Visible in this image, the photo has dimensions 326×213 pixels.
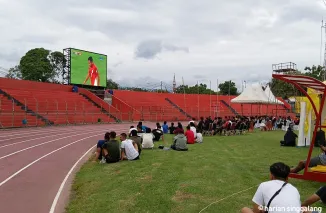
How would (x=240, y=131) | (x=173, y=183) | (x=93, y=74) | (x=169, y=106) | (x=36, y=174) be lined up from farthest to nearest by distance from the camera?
(x=169, y=106) < (x=93, y=74) < (x=240, y=131) < (x=36, y=174) < (x=173, y=183)

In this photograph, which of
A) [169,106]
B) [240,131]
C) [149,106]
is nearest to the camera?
[240,131]

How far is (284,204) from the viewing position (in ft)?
12.5

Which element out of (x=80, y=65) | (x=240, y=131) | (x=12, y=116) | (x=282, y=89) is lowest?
(x=240, y=131)

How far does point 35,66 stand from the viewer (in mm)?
59250

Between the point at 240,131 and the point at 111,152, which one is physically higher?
the point at 111,152

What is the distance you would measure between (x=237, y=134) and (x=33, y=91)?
23807mm

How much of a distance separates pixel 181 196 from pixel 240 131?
1705cm

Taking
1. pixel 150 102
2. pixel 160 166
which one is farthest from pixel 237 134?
pixel 150 102

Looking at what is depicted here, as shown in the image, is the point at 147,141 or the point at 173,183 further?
the point at 147,141

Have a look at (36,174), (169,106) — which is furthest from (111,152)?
(169,106)

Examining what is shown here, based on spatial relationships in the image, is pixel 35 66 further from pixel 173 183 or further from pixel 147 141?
pixel 173 183

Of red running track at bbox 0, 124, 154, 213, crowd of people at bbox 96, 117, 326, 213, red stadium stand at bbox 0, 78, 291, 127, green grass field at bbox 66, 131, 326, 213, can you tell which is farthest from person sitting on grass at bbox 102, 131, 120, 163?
red stadium stand at bbox 0, 78, 291, 127

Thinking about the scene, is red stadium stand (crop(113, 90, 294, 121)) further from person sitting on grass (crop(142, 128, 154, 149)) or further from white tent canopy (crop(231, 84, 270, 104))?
person sitting on grass (crop(142, 128, 154, 149))

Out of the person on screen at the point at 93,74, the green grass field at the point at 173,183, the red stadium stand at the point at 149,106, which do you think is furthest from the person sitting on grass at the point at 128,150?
the person on screen at the point at 93,74
